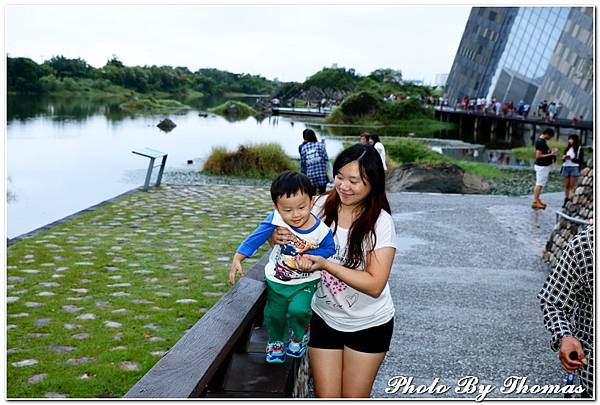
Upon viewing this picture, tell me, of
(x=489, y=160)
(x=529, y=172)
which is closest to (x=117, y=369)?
(x=529, y=172)

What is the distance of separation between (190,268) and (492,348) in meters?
4.01

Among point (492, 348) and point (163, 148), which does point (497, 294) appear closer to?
point (492, 348)

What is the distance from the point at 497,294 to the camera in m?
7.15

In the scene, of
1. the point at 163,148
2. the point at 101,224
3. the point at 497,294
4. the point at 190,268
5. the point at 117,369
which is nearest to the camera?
the point at 117,369

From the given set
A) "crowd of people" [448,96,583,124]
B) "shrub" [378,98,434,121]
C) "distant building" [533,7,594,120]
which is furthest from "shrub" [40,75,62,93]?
"distant building" [533,7,594,120]

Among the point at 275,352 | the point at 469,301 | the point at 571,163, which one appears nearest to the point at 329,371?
the point at 275,352

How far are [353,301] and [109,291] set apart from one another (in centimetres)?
478

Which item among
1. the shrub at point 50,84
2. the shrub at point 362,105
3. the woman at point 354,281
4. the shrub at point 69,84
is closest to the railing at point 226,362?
the woman at point 354,281

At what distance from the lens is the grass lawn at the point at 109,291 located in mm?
5094

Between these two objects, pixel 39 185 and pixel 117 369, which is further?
pixel 39 185

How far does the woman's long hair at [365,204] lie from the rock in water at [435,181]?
13.8 m

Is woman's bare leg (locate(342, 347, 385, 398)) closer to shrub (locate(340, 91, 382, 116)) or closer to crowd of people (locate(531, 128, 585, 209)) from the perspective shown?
crowd of people (locate(531, 128, 585, 209))

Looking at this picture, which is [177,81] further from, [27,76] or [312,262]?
[312,262]

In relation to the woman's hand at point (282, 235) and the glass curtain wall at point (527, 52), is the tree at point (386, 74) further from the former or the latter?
the woman's hand at point (282, 235)
